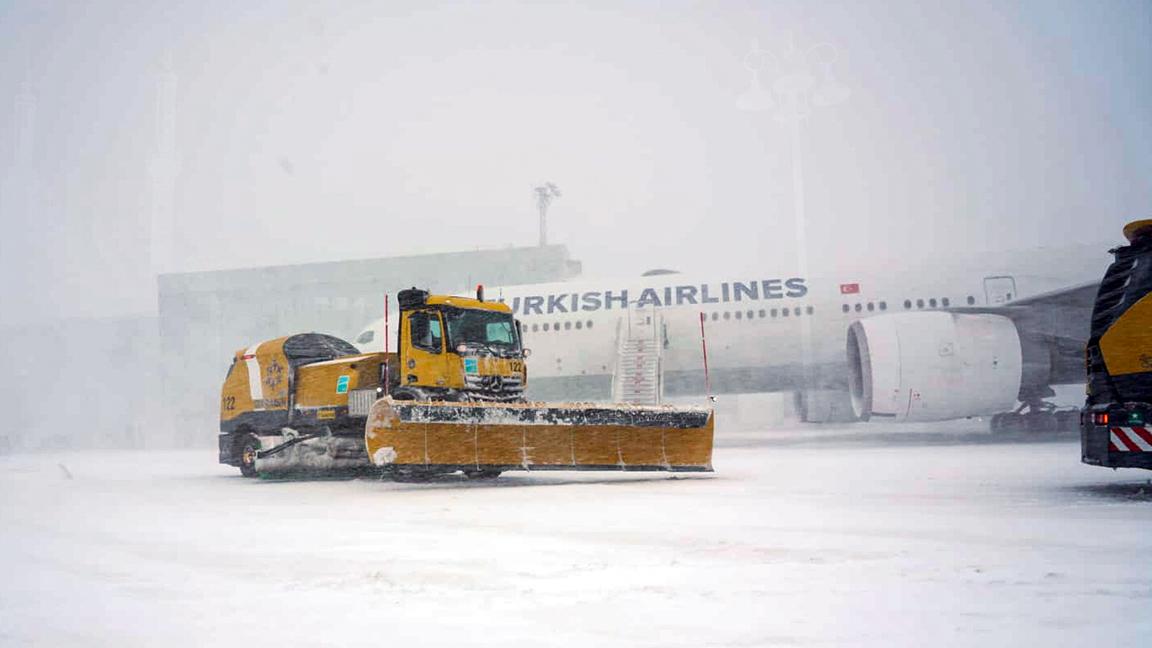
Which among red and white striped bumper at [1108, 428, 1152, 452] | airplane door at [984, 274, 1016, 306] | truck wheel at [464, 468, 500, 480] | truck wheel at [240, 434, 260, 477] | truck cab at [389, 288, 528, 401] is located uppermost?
airplane door at [984, 274, 1016, 306]

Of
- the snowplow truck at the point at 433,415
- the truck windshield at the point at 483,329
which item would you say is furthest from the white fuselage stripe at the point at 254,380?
the truck windshield at the point at 483,329

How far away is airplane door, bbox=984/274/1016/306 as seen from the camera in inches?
688

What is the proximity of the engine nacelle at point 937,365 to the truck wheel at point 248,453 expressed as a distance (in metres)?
9.56

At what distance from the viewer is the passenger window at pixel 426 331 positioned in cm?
1120

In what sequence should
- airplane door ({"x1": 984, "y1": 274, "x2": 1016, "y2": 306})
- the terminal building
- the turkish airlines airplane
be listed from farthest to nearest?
1. the terminal building
2. airplane door ({"x1": 984, "y1": 274, "x2": 1016, "y2": 306})
3. the turkish airlines airplane

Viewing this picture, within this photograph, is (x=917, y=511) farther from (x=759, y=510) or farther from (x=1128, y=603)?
(x=1128, y=603)

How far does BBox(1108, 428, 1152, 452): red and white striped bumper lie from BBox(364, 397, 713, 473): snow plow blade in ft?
13.7

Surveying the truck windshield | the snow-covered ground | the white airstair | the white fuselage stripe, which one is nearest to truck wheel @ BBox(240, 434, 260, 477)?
the white fuselage stripe

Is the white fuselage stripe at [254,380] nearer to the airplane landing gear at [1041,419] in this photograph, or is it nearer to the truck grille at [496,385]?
the truck grille at [496,385]

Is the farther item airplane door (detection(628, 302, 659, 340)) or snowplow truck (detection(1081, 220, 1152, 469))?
airplane door (detection(628, 302, 659, 340))

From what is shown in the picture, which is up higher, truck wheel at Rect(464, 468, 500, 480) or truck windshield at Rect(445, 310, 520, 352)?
truck windshield at Rect(445, 310, 520, 352)

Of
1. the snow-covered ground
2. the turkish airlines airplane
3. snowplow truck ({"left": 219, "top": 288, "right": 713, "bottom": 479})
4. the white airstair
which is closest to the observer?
the snow-covered ground

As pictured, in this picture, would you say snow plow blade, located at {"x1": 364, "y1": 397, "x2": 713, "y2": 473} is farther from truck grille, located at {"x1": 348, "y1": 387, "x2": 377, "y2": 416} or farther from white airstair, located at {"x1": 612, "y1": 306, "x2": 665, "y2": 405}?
white airstair, located at {"x1": 612, "y1": 306, "x2": 665, "y2": 405}

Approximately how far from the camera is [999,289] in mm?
17531
